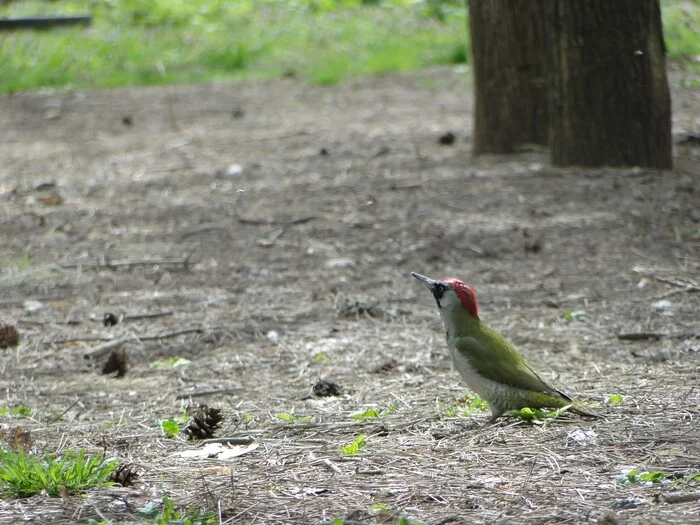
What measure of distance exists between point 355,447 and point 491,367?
696 millimetres

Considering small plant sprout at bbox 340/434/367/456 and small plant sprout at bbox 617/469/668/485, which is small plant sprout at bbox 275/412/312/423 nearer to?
small plant sprout at bbox 340/434/367/456

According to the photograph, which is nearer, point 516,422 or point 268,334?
point 516,422

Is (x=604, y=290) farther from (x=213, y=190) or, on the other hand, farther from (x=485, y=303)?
(x=213, y=190)

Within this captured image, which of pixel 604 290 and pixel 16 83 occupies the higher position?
pixel 16 83

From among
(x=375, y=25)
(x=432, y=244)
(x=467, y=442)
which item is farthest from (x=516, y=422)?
(x=375, y=25)

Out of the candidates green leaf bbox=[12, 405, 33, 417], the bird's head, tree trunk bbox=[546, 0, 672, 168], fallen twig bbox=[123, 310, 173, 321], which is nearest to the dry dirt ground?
fallen twig bbox=[123, 310, 173, 321]

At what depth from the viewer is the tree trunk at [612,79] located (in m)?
7.49

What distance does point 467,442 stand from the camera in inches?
151

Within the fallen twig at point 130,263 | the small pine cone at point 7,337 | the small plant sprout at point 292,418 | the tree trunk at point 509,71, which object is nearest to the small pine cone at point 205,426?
the small plant sprout at point 292,418

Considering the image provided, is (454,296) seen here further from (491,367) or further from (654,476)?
(654,476)

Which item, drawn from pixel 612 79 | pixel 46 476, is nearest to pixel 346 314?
pixel 46 476

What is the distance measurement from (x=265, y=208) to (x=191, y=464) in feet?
14.6

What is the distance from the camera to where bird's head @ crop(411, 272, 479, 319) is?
444 centimetres

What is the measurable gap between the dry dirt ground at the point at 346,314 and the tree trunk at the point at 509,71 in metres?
0.29
